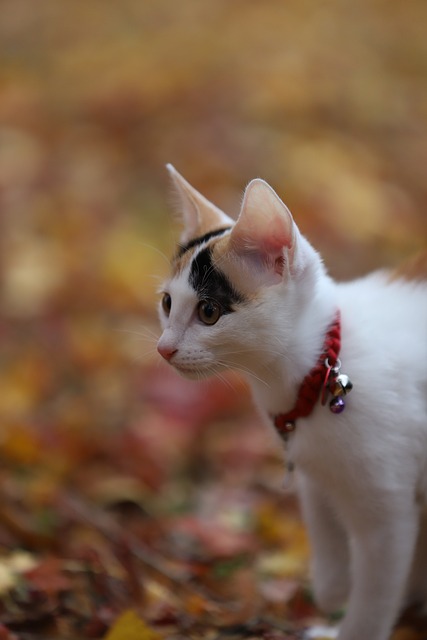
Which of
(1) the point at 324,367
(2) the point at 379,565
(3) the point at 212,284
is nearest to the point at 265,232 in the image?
(3) the point at 212,284

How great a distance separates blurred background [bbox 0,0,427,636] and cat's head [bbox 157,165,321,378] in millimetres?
205

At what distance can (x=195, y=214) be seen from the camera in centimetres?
134

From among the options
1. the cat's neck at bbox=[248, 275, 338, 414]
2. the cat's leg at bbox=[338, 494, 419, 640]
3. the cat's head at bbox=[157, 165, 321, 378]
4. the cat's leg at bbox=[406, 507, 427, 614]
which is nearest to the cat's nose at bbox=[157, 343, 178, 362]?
the cat's head at bbox=[157, 165, 321, 378]

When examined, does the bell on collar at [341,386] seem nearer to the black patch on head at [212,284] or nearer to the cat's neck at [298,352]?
the cat's neck at [298,352]

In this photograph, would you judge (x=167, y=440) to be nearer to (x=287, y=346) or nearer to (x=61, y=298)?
(x=61, y=298)

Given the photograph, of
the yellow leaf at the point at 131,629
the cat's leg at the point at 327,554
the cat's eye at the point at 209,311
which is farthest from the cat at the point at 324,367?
the yellow leaf at the point at 131,629

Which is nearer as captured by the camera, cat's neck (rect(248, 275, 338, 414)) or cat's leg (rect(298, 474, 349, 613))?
cat's neck (rect(248, 275, 338, 414))

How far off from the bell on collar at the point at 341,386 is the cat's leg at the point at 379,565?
0.16 m

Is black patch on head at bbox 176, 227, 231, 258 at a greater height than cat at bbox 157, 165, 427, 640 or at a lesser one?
greater

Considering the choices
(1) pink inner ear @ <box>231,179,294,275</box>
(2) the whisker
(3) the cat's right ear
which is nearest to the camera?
(1) pink inner ear @ <box>231,179,294,275</box>

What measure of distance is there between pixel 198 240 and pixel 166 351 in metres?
0.20

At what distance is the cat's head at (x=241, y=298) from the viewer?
44.8 inches

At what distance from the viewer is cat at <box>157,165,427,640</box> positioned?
45.4 inches

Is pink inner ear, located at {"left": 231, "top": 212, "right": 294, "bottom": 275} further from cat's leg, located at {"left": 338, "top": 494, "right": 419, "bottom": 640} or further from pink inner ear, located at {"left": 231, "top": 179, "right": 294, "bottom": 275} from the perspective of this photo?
cat's leg, located at {"left": 338, "top": 494, "right": 419, "bottom": 640}
